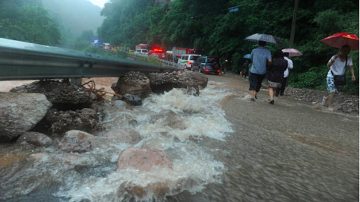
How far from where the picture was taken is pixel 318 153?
555 centimetres

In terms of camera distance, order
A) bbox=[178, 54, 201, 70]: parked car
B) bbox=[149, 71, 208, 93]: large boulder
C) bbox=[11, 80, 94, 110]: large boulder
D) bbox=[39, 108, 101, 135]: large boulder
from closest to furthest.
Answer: bbox=[39, 108, 101, 135]: large boulder
bbox=[11, 80, 94, 110]: large boulder
bbox=[149, 71, 208, 93]: large boulder
bbox=[178, 54, 201, 70]: parked car

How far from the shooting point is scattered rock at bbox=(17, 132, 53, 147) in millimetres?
4465

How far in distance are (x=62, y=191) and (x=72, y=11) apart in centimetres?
14841

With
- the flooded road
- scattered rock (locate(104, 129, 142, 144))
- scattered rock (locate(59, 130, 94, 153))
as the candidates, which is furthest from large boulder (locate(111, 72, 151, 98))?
scattered rock (locate(59, 130, 94, 153))

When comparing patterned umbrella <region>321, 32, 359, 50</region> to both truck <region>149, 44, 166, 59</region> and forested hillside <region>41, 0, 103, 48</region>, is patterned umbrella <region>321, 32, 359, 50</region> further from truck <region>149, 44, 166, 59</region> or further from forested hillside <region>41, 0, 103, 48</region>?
forested hillside <region>41, 0, 103, 48</region>

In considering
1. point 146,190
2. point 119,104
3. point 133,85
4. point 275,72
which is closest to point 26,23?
point 275,72

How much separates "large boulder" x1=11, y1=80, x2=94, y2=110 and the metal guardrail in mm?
175

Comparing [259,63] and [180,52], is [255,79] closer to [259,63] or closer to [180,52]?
[259,63]

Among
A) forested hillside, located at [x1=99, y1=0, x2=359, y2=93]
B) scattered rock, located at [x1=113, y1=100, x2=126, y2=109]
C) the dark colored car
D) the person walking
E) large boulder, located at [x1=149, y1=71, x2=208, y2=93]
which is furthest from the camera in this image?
the dark colored car

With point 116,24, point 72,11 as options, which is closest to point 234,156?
point 116,24

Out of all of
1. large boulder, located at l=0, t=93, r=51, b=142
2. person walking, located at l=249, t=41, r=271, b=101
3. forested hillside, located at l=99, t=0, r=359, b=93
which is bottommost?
large boulder, located at l=0, t=93, r=51, b=142

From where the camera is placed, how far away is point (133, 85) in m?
8.83

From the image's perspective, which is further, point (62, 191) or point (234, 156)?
point (234, 156)

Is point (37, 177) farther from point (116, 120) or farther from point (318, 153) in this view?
point (318, 153)
